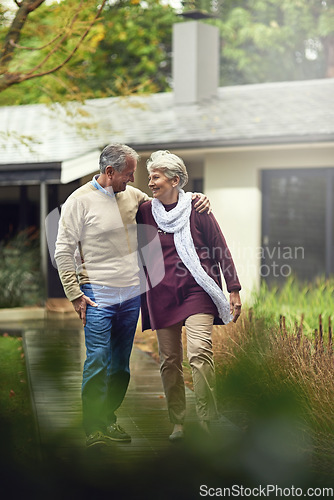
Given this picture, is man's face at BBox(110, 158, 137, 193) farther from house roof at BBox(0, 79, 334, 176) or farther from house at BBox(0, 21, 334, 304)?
house at BBox(0, 21, 334, 304)

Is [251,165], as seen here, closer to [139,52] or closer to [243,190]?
[243,190]

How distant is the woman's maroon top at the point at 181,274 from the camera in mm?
5555

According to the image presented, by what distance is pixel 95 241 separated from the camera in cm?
549

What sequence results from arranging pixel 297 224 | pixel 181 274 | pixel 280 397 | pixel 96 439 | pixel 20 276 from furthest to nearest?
pixel 297 224 → pixel 20 276 → pixel 280 397 → pixel 181 274 → pixel 96 439

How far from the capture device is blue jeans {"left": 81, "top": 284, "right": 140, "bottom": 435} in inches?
215

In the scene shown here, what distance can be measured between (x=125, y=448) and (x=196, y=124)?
439 inches

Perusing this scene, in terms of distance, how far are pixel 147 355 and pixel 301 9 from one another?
2345 centimetres

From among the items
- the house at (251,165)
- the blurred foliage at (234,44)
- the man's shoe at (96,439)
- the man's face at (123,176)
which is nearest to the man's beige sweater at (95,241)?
the man's face at (123,176)

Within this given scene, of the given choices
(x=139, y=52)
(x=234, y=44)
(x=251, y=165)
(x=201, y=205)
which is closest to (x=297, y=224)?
(x=251, y=165)

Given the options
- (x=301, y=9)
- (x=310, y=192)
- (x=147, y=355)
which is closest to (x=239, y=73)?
→ (x=301, y=9)

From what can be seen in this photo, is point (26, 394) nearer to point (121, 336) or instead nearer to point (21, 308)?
point (121, 336)

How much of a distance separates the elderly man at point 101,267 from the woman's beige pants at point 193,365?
0.30 metres

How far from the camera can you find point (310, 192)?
14539 millimetres

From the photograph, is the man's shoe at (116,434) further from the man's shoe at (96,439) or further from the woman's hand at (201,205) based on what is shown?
the woman's hand at (201,205)
